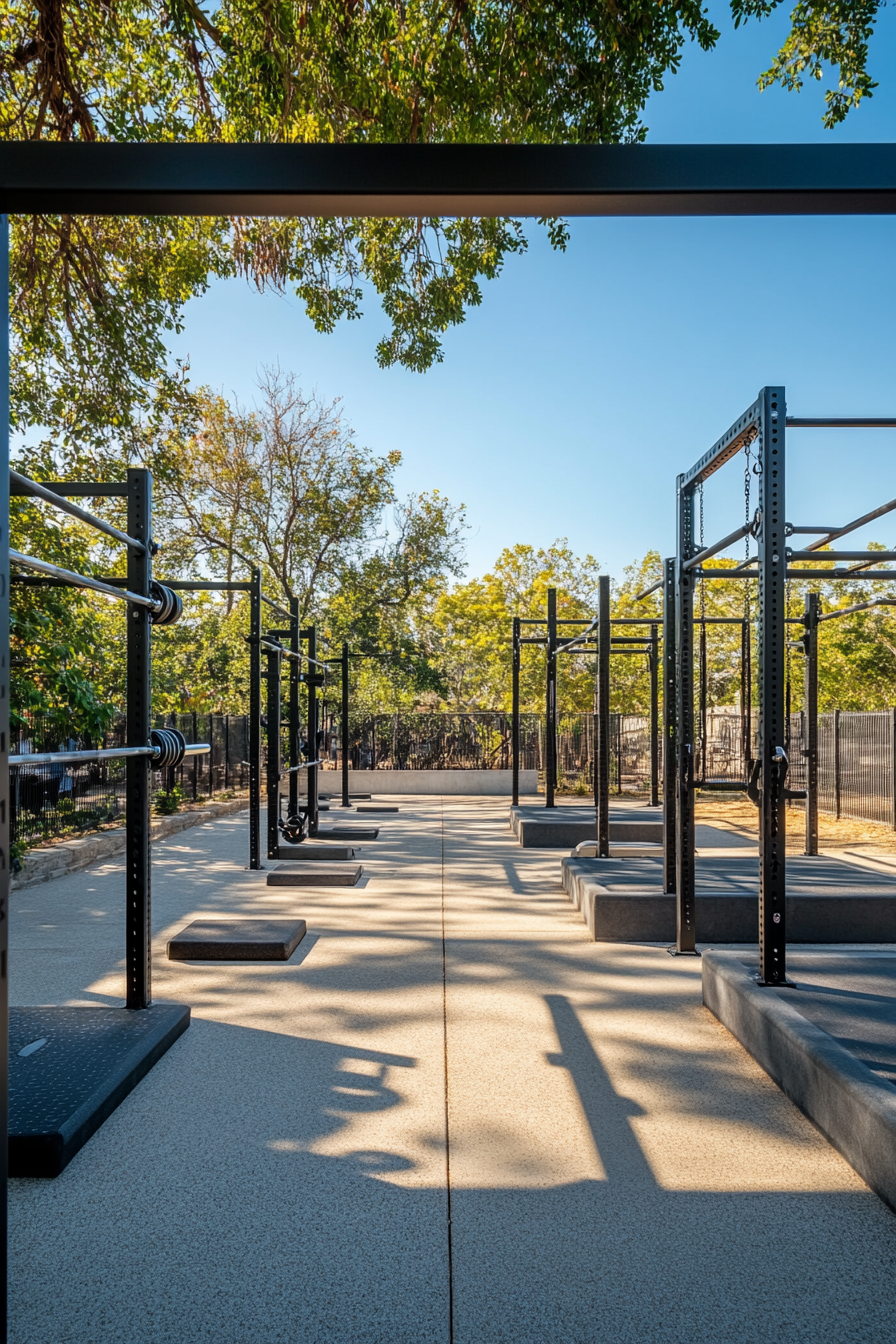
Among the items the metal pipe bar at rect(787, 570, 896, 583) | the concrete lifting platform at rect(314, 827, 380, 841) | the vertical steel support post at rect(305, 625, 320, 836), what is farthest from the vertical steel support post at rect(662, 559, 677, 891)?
the concrete lifting platform at rect(314, 827, 380, 841)

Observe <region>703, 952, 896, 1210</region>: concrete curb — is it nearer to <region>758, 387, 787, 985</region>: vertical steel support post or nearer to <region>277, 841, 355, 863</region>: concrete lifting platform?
<region>758, 387, 787, 985</region>: vertical steel support post

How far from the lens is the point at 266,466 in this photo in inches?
760

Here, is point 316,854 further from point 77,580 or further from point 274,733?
point 77,580

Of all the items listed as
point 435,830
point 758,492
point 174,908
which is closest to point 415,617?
point 435,830

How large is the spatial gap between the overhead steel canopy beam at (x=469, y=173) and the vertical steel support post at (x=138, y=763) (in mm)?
2148

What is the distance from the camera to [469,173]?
1.58m

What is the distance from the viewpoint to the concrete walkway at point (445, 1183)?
6.26 ft

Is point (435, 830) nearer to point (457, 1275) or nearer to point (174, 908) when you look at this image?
point (174, 908)

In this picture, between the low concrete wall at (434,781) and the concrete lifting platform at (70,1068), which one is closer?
the concrete lifting platform at (70,1068)

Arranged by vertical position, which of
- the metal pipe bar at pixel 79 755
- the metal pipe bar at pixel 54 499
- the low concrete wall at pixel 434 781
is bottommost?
the low concrete wall at pixel 434 781

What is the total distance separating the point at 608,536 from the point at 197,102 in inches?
880

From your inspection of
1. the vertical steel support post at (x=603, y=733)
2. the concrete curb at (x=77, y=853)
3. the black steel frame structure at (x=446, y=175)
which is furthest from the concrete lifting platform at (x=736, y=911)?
the black steel frame structure at (x=446, y=175)

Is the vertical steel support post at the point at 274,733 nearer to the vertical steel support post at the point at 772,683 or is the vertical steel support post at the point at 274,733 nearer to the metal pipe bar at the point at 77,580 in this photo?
the metal pipe bar at the point at 77,580

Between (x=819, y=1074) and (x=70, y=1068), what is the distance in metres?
2.51
